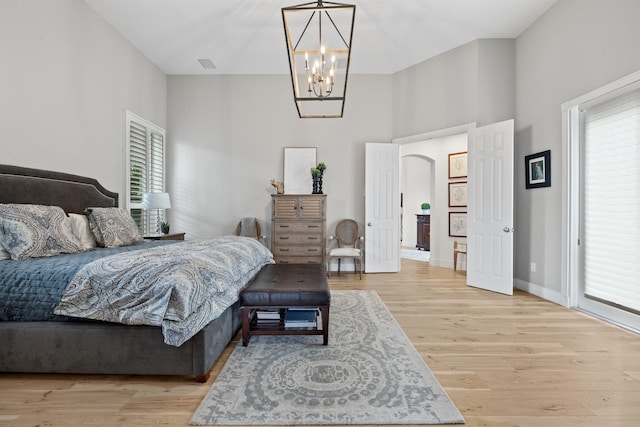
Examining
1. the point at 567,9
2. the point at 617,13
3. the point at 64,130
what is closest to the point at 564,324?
the point at 617,13

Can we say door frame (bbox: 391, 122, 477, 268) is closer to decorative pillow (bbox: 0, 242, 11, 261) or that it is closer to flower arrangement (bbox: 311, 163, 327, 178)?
flower arrangement (bbox: 311, 163, 327, 178)

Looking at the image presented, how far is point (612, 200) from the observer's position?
Answer: 3.34 m

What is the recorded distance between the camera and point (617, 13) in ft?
10.4

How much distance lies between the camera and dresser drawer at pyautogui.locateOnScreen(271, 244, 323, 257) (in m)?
5.43

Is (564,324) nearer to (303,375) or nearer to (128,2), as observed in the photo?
(303,375)

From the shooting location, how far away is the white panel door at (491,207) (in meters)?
4.43

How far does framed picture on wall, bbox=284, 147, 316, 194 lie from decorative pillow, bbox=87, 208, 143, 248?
2.91 meters

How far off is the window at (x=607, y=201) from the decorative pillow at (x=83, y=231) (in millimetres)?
5156

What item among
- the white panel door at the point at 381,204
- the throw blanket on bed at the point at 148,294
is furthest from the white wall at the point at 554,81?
the throw blanket on bed at the point at 148,294

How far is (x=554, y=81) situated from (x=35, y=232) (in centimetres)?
565

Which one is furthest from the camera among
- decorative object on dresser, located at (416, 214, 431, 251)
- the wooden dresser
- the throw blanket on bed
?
decorative object on dresser, located at (416, 214, 431, 251)

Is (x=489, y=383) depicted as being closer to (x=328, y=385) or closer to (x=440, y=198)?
(x=328, y=385)

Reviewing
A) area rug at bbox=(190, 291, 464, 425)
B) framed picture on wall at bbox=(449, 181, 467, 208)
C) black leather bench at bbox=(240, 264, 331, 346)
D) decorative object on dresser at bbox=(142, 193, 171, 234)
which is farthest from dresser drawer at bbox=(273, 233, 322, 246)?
framed picture on wall at bbox=(449, 181, 467, 208)

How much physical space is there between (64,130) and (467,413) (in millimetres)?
4615
